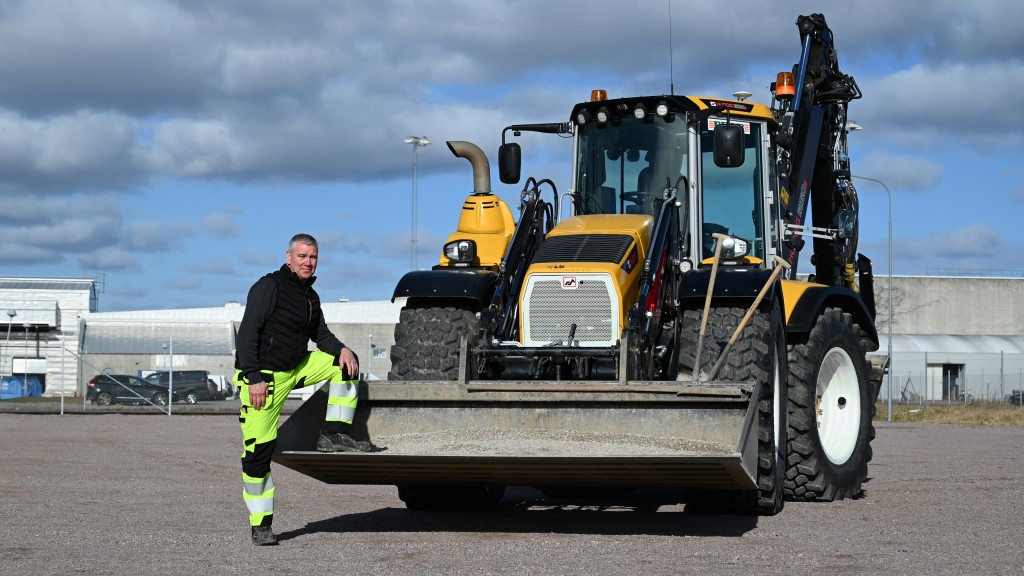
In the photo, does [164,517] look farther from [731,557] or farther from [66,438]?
[66,438]

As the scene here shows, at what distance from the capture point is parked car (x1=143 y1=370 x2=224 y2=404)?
43.5m

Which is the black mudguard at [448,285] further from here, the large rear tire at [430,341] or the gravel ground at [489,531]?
the gravel ground at [489,531]

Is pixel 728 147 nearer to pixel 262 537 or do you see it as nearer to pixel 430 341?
pixel 430 341

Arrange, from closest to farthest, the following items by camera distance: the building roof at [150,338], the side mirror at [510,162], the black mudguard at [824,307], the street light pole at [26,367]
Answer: the black mudguard at [824,307], the side mirror at [510,162], the building roof at [150,338], the street light pole at [26,367]

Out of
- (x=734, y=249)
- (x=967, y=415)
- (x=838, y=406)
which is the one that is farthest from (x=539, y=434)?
(x=967, y=415)

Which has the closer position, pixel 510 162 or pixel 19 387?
pixel 510 162

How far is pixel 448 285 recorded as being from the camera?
1023cm

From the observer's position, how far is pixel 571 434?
888 centimetres

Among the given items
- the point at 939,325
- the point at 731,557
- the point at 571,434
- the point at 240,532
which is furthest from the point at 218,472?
the point at 939,325

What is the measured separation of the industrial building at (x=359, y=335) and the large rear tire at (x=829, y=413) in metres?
32.8

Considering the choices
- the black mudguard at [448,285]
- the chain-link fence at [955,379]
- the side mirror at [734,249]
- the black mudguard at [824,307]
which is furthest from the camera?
the chain-link fence at [955,379]

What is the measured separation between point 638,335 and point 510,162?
2.58 meters

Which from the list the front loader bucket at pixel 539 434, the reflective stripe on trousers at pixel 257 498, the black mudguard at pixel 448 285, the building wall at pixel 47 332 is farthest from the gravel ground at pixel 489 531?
the building wall at pixel 47 332

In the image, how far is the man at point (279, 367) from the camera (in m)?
8.41
